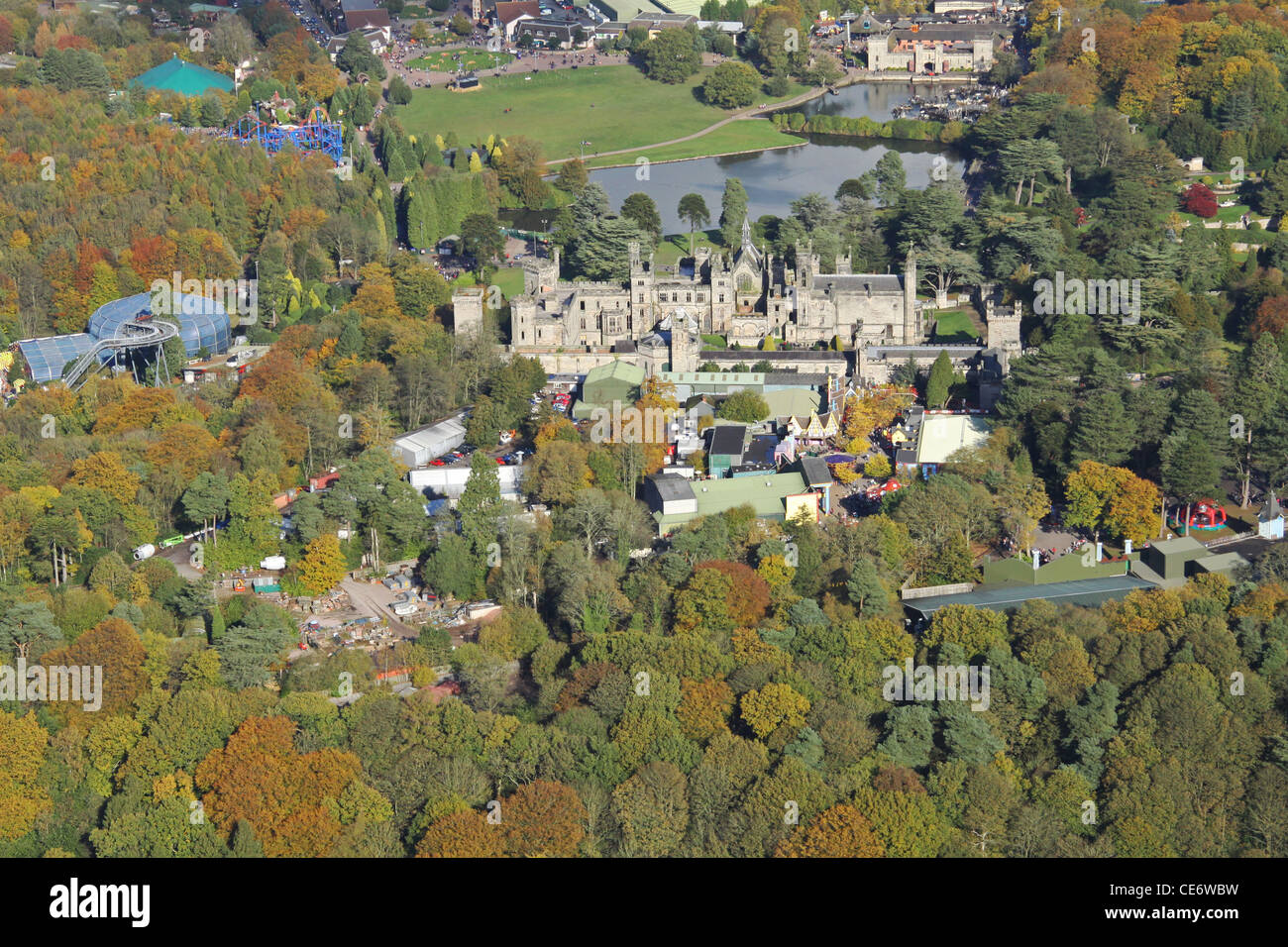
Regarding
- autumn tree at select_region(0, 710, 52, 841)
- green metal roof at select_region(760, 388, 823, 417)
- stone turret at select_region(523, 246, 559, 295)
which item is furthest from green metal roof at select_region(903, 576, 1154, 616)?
stone turret at select_region(523, 246, 559, 295)

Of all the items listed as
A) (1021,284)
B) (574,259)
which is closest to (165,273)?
(574,259)

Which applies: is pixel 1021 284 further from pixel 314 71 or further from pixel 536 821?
pixel 314 71

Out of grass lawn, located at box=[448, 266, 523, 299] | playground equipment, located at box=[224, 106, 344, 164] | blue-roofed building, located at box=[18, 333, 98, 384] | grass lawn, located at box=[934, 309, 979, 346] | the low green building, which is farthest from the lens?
playground equipment, located at box=[224, 106, 344, 164]

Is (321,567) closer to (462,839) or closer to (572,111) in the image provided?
(462,839)

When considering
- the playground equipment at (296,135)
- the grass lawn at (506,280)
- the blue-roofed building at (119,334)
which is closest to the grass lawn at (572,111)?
the playground equipment at (296,135)

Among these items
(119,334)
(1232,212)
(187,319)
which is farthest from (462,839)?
(1232,212)

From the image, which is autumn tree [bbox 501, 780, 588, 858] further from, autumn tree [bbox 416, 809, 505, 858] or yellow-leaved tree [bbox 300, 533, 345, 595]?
yellow-leaved tree [bbox 300, 533, 345, 595]
